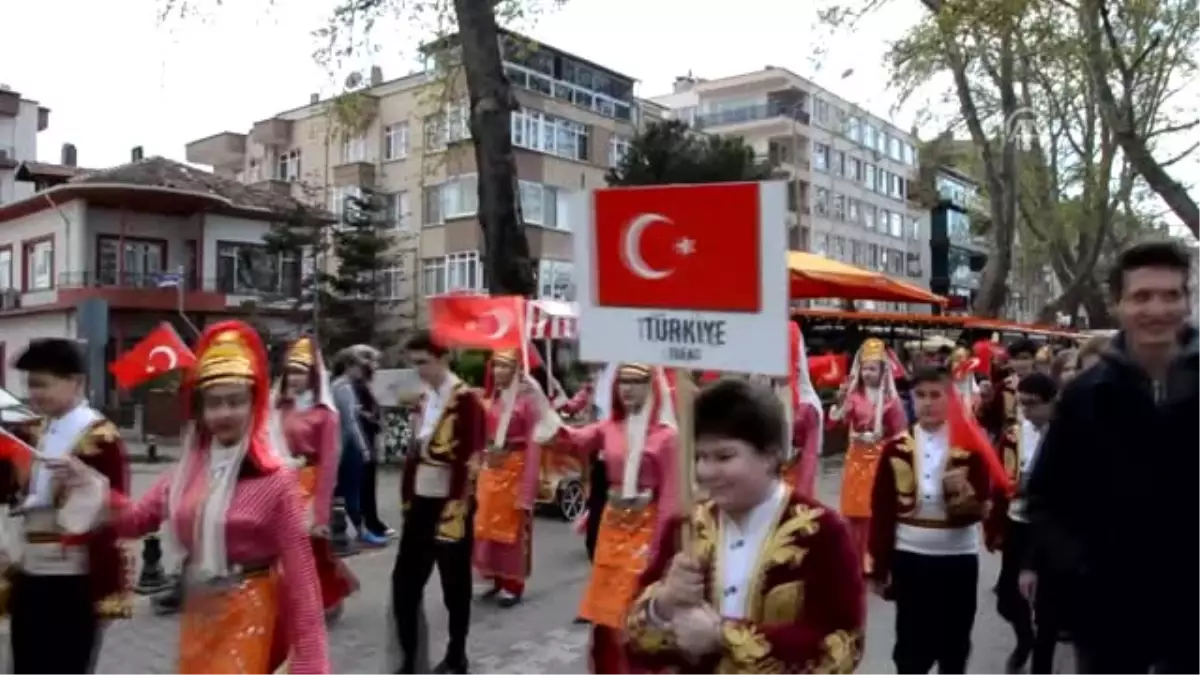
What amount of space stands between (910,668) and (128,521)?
3.22m

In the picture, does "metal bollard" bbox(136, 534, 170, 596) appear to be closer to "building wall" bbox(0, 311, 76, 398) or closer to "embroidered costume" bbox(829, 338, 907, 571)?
"embroidered costume" bbox(829, 338, 907, 571)

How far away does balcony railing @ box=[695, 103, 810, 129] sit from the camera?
212 ft

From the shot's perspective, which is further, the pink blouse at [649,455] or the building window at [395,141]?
the building window at [395,141]

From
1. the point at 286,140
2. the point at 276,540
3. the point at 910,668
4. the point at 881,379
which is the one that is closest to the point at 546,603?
the point at 881,379

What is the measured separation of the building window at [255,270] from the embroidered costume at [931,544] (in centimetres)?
3528

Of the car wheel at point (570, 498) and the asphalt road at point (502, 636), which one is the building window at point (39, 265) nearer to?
the car wheel at point (570, 498)

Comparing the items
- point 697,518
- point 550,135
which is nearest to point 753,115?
point 550,135

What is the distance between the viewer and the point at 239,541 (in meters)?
3.65

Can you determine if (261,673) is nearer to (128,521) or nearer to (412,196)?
(128,521)

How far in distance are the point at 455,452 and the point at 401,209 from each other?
39062 millimetres

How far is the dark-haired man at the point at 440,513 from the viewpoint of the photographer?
662cm

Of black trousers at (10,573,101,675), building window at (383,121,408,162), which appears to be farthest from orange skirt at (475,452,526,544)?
building window at (383,121,408,162)

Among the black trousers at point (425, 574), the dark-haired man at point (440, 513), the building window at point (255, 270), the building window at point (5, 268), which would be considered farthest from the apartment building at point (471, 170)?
the black trousers at point (425, 574)

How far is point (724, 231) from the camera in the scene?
119 inches
